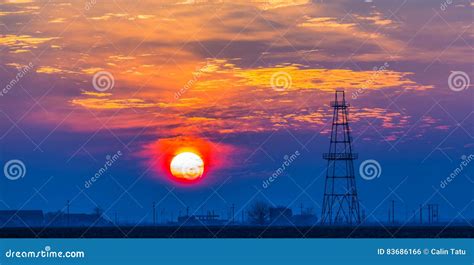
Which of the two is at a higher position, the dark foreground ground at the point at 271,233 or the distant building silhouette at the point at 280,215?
the distant building silhouette at the point at 280,215

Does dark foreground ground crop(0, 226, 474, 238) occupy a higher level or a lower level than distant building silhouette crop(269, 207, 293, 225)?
lower

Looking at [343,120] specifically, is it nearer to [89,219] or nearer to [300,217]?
[300,217]

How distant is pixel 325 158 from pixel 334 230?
3201 centimetres

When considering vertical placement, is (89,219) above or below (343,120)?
above

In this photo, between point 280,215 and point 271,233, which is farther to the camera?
point 280,215

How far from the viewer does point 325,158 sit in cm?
8244

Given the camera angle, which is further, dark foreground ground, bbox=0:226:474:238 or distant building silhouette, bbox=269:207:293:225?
distant building silhouette, bbox=269:207:293:225

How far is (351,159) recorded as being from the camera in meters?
81.1

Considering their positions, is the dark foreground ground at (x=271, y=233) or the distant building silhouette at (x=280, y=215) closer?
the dark foreground ground at (x=271, y=233)
